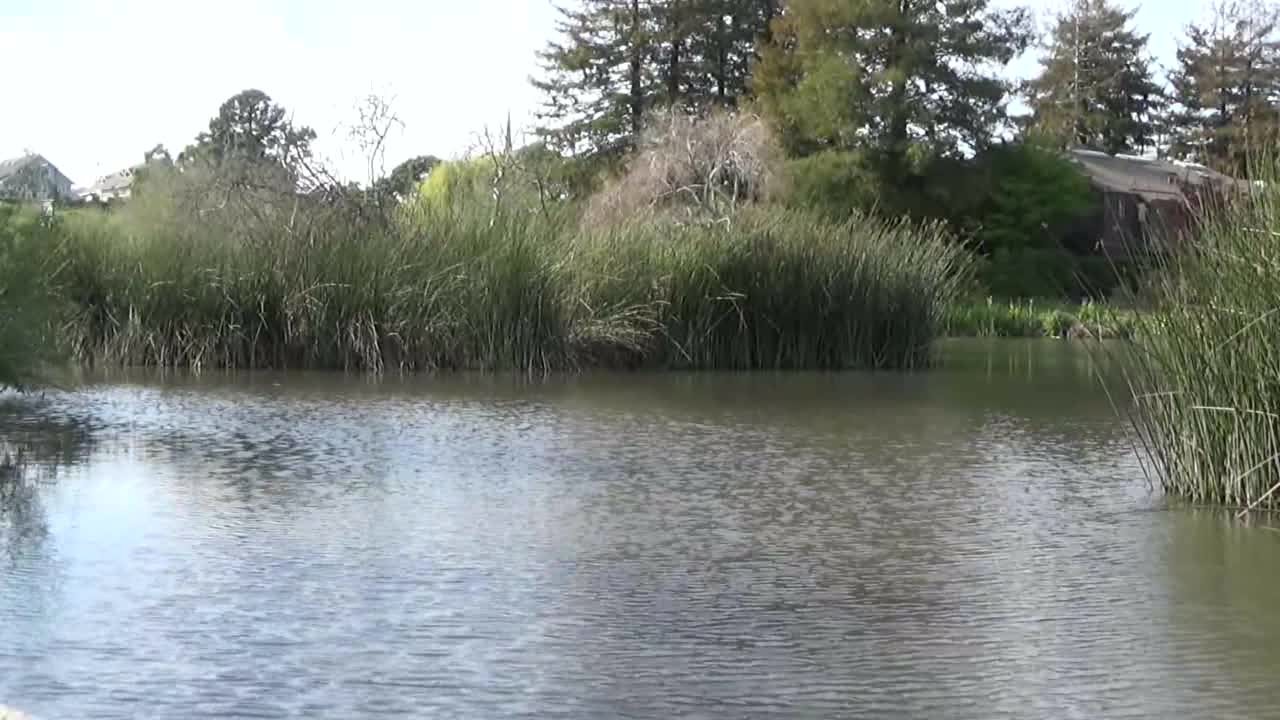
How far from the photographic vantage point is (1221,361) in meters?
7.24

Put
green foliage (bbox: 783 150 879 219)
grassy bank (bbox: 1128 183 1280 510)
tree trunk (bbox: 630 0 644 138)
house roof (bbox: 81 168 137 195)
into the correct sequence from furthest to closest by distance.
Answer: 1. tree trunk (bbox: 630 0 644 138)
2. green foliage (bbox: 783 150 879 219)
3. house roof (bbox: 81 168 137 195)
4. grassy bank (bbox: 1128 183 1280 510)

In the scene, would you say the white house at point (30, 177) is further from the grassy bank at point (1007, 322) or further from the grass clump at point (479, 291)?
the grassy bank at point (1007, 322)

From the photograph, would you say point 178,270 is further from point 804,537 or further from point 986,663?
point 986,663

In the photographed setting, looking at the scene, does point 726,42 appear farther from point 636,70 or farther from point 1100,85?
point 1100,85

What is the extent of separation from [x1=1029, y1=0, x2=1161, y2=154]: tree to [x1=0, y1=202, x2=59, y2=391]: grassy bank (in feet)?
146

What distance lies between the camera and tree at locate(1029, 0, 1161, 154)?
2072 inches

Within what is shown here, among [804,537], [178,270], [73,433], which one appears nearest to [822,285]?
[178,270]

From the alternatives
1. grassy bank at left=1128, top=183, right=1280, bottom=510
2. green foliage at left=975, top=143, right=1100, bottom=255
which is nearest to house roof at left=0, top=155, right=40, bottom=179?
grassy bank at left=1128, top=183, right=1280, bottom=510

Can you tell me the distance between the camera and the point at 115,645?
4.96 metres

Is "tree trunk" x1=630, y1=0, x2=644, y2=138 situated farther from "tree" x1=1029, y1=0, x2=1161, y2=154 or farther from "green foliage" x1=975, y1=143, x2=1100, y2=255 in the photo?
"tree" x1=1029, y1=0, x2=1161, y2=154

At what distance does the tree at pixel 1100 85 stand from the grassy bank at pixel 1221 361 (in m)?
46.2

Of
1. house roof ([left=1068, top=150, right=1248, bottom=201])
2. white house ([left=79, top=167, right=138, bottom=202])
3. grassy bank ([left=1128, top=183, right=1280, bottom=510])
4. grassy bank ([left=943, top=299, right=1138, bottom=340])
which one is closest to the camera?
grassy bank ([left=1128, top=183, right=1280, bottom=510])

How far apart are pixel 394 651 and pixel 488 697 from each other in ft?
1.83

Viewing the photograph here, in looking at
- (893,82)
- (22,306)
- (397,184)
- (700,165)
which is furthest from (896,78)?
(22,306)
